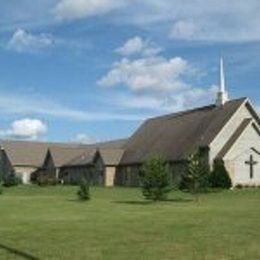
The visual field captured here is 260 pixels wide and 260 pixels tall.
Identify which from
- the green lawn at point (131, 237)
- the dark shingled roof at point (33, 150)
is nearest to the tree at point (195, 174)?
the green lawn at point (131, 237)

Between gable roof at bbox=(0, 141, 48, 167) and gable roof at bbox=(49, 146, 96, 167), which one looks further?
gable roof at bbox=(0, 141, 48, 167)

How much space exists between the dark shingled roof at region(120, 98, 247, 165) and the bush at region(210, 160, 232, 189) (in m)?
3.55

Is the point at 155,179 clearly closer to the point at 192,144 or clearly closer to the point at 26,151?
the point at 192,144

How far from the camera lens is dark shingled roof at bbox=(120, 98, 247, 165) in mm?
75438

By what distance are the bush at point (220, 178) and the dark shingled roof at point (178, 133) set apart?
355cm

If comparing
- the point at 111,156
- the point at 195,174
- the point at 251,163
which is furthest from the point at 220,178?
the point at 111,156

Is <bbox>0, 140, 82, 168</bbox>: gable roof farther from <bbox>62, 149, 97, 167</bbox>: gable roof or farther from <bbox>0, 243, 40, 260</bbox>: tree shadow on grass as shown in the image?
<bbox>0, 243, 40, 260</bbox>: tree shadow on grass

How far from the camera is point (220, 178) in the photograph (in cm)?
6881

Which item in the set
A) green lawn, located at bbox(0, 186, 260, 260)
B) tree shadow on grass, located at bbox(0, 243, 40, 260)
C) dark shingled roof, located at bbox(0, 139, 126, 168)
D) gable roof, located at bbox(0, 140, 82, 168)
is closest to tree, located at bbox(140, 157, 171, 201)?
green lawn, located at bbox(0, 186, 260, 260)

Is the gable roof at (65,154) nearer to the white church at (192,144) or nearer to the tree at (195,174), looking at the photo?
the white church at (192,144)

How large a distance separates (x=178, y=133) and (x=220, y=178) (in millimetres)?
14017

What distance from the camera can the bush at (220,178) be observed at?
68.6m

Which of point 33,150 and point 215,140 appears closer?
point 215,140

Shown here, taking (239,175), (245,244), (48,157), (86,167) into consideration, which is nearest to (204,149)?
(239,175)
